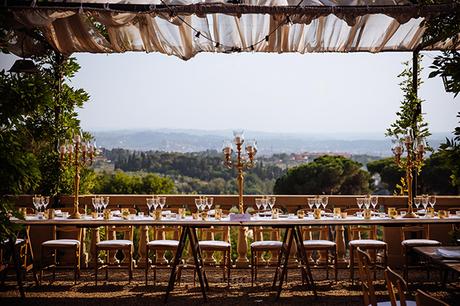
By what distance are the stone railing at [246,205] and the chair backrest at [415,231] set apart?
0.13 meters

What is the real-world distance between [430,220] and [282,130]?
18407 millimetres

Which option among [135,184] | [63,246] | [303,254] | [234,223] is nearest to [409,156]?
[303,254]

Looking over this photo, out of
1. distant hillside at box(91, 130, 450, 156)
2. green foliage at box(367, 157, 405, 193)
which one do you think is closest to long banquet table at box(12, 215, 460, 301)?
green foliage at box(367, 157, 405, 193)

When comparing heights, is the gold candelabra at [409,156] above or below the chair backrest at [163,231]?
above

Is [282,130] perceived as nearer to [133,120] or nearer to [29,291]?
[133,120]

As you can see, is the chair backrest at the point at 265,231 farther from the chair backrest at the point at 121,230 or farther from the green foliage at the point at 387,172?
the green foliage at the point at 387,172

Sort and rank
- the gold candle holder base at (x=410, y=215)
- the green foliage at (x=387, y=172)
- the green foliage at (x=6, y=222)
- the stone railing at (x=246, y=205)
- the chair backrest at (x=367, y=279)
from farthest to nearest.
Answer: the green foliage at (x=387, y=172), the stone railing at (x=246, y=205), the gold candle holder base at (x=410, y=215), the green foliage at (x=6, y=222), the chair backrest at (x=367, y=279)

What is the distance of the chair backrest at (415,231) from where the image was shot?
24.5ft

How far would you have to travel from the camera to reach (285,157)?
17594mm

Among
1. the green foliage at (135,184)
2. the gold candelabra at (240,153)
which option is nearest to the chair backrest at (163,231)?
the gold candelabra at (240,153)

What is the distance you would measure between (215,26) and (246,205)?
2342mm

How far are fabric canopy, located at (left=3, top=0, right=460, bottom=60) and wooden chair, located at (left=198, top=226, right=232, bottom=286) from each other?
216cm

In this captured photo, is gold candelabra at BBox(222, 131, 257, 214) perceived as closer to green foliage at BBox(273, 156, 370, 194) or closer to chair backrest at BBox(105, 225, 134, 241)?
chair backrest at BBox(105, 225, 134, 241)

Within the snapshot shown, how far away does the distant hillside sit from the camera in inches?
667
